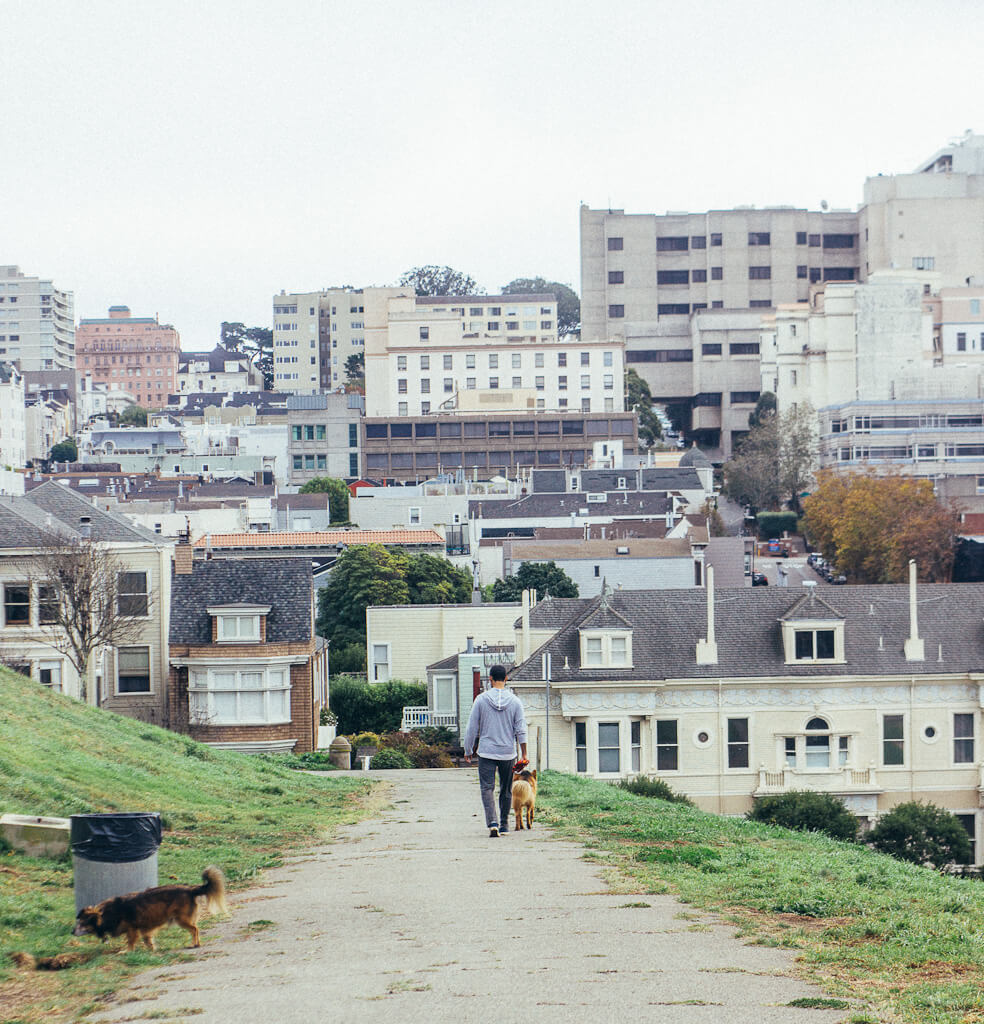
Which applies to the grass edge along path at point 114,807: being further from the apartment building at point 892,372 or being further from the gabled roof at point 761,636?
the apartment building at point 892,372

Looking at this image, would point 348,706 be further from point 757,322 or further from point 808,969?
point 757,322

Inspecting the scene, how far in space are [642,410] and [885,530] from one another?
213ft

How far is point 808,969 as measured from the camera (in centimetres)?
926

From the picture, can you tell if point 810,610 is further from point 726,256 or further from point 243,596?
point 726,256

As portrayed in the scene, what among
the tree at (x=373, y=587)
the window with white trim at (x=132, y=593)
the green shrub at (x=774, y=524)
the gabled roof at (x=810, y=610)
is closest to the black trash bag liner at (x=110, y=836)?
the gabled roof at (x=810, y=610)

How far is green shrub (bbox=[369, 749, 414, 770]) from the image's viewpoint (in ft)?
117

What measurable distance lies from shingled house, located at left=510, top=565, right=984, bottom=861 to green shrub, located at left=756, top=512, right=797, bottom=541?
71.7m

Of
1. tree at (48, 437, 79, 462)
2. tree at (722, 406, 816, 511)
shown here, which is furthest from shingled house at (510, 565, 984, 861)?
tree at (48, 437, 79, 462)

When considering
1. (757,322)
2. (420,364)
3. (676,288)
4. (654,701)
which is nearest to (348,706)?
(654,701)

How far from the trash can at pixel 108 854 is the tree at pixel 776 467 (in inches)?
4321

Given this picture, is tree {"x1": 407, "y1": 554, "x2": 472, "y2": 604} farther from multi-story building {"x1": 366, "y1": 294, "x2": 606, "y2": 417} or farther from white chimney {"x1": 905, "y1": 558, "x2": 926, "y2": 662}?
multi-story building {"x1": 366, "y1": 294, "x2": 606, "y2": 417}

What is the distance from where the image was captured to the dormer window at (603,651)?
3769 centimetres

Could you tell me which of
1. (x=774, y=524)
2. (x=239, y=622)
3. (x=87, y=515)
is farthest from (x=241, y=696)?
(x=774, y=524)

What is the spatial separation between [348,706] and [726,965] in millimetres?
45262
